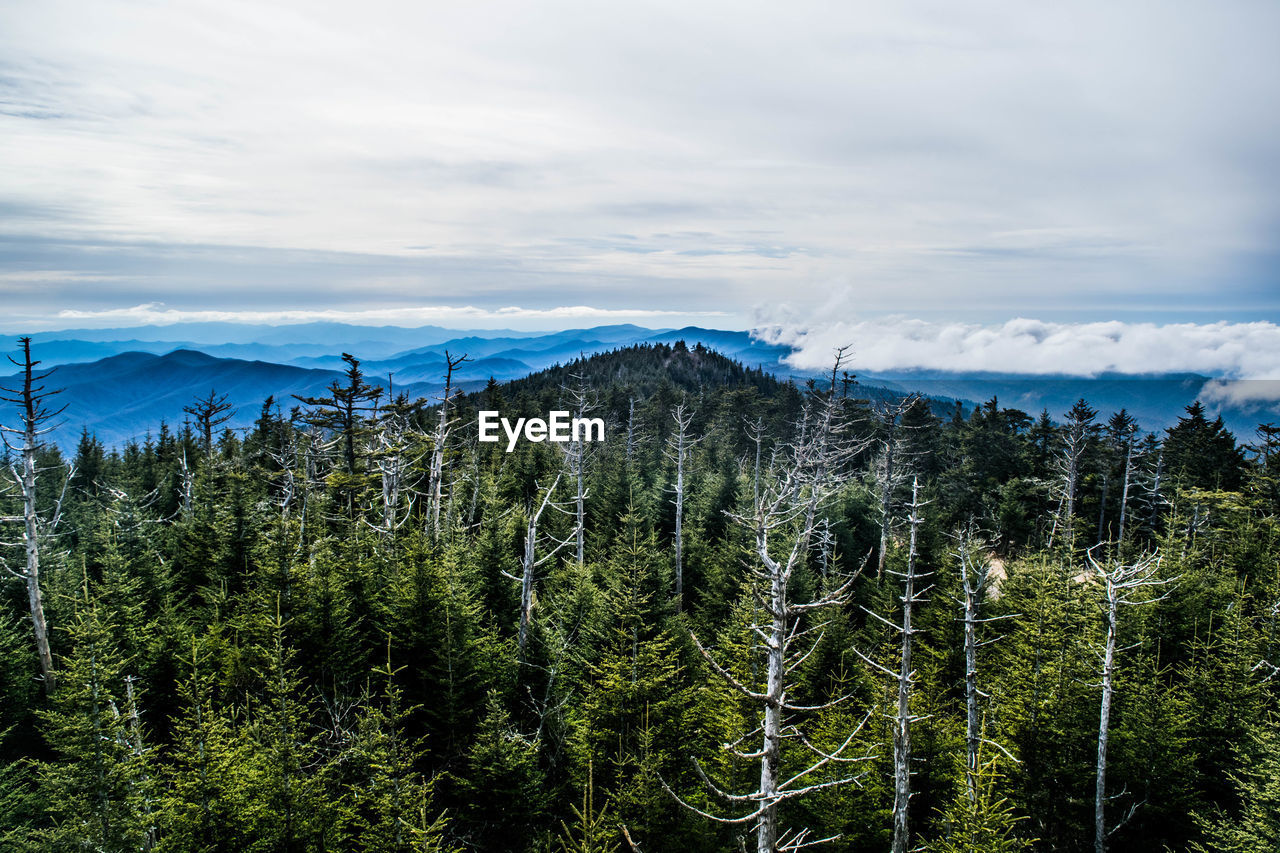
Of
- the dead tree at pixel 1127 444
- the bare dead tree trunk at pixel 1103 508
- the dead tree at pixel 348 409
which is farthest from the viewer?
the bare dead tree trunk at pixel 1103 508

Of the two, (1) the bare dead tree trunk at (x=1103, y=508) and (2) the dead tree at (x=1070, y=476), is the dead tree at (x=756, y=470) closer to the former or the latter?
(2) the dead tree at (x=1070, y=476)

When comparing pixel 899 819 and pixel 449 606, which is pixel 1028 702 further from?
pixel 449 606

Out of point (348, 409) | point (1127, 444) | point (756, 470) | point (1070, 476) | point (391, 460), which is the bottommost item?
point (756, 470)

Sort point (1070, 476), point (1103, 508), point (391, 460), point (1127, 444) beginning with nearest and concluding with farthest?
1. point (391, 460)
2. point (1070, 476)
3. point (1127, 444)
4. point (1103, 508)

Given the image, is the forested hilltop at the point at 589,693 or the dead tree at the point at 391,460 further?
the dead tree at the point at 391,460

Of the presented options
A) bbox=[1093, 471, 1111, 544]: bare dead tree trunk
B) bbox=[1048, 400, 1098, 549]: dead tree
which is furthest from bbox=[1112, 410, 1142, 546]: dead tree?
bbox=[1048, 400, 1098, 549]: dead tree

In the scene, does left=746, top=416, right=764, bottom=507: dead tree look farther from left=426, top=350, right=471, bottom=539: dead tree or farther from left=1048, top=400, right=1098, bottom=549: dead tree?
left=1048, top=400, right=1098, bottom=549: dead tree

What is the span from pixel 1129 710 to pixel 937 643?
9.09 metres

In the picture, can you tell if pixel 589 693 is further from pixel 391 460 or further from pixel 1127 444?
pixel 1127 444

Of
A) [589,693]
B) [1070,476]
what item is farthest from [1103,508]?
[589,693]

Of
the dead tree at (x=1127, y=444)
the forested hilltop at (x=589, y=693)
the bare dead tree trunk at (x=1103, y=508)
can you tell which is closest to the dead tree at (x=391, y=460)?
the forested hilltop at (x=589, y=693)

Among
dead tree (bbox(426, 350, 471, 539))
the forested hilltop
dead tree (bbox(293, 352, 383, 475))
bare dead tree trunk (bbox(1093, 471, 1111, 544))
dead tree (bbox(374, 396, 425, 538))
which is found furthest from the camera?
bare dead tree trunk (bbox(1093, 471, 1111, 544))

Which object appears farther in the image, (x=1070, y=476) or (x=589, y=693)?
(x=1070, y=476)

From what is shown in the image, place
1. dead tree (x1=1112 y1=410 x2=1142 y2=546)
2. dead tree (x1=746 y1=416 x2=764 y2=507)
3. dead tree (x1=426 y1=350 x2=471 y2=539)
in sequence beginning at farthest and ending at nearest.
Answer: dead tree (x1=1112 y1=410 x2=1142 y2=546) → dead tree (x1=746 y1=416 x2=764 y2=507) → dead tree (x1=426 y1=350 x2=471 y2=539)
